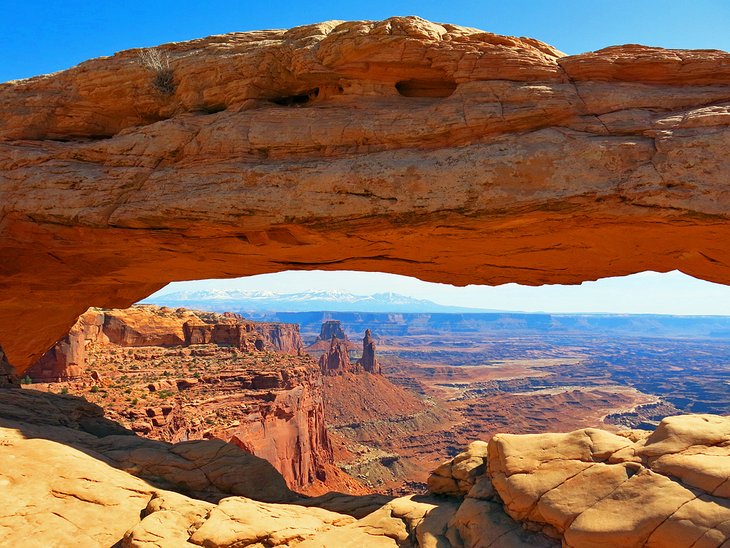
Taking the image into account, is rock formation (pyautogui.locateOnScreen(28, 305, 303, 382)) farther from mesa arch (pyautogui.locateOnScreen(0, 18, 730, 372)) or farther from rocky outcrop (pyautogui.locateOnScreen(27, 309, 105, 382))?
mesa arch (pyautogui.locateOnScreen(0, 18, 730, 372))

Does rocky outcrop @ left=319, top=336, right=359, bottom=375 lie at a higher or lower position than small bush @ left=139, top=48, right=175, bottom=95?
lower

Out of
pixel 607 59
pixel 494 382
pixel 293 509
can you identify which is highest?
pixel 607 59

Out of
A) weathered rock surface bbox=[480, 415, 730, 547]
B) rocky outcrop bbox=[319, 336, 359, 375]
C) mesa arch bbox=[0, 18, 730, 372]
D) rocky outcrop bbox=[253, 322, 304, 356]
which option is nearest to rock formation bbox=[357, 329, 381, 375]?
rocky outcrop bbox=[319, 336, 359, 375]

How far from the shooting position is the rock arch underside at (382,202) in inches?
390

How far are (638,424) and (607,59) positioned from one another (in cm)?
11129

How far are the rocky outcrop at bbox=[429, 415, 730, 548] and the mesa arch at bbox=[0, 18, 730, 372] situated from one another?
467 centimetres

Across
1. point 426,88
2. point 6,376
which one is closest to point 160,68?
point 426,88

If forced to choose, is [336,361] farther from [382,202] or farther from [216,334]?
[382,202]

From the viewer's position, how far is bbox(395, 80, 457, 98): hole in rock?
536 inches

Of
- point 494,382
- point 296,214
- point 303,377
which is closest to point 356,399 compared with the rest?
point 303,377

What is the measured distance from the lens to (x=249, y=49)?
14.5 metres

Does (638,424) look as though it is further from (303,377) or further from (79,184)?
(79,184)

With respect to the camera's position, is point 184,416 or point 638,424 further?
point 638,424

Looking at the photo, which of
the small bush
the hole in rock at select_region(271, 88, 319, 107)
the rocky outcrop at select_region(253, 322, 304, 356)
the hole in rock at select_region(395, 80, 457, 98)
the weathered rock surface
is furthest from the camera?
the rocky outcrop at select_region(253, 322, 304, 356)
